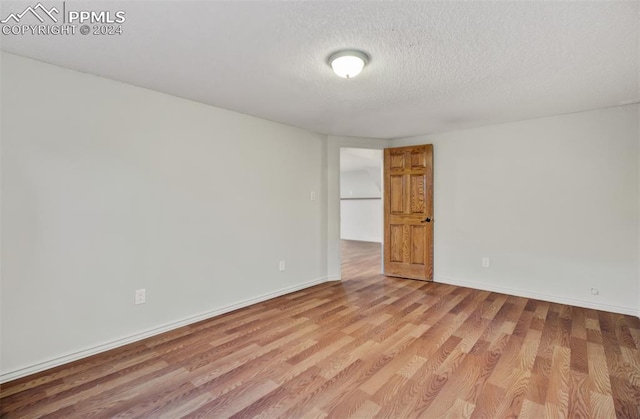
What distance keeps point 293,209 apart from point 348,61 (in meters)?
2.20

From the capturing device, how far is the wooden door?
4.29m

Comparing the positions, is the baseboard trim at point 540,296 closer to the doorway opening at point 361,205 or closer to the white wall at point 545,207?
the white wall at point 545,207

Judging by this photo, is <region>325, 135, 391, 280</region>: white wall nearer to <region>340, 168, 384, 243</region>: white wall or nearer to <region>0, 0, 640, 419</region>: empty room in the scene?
<region>0, 0, 640, 419</region>: empty room

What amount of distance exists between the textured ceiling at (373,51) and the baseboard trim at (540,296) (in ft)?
7.05

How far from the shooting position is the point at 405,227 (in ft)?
14.7

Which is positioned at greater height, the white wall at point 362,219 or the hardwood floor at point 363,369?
the white wall at point 362,219

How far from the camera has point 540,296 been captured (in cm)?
348

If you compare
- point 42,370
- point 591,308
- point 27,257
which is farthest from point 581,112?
point 42,370

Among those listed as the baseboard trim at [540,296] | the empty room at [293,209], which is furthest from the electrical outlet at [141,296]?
the baseboard trim at [540,296]

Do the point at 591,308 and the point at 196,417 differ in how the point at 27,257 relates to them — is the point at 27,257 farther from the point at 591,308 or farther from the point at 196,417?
the point at 591,308

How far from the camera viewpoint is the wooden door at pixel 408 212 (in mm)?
4289

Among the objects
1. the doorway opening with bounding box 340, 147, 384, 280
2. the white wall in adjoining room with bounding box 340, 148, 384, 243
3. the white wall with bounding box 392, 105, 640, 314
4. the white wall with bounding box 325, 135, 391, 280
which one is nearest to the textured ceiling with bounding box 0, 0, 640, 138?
the white wall with bounding box 392, 105, 640, 314

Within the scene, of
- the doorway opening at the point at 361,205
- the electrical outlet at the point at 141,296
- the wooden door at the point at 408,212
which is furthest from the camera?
the doorway opening at the point at 361,205

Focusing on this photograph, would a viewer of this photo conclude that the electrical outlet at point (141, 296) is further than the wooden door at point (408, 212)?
No
